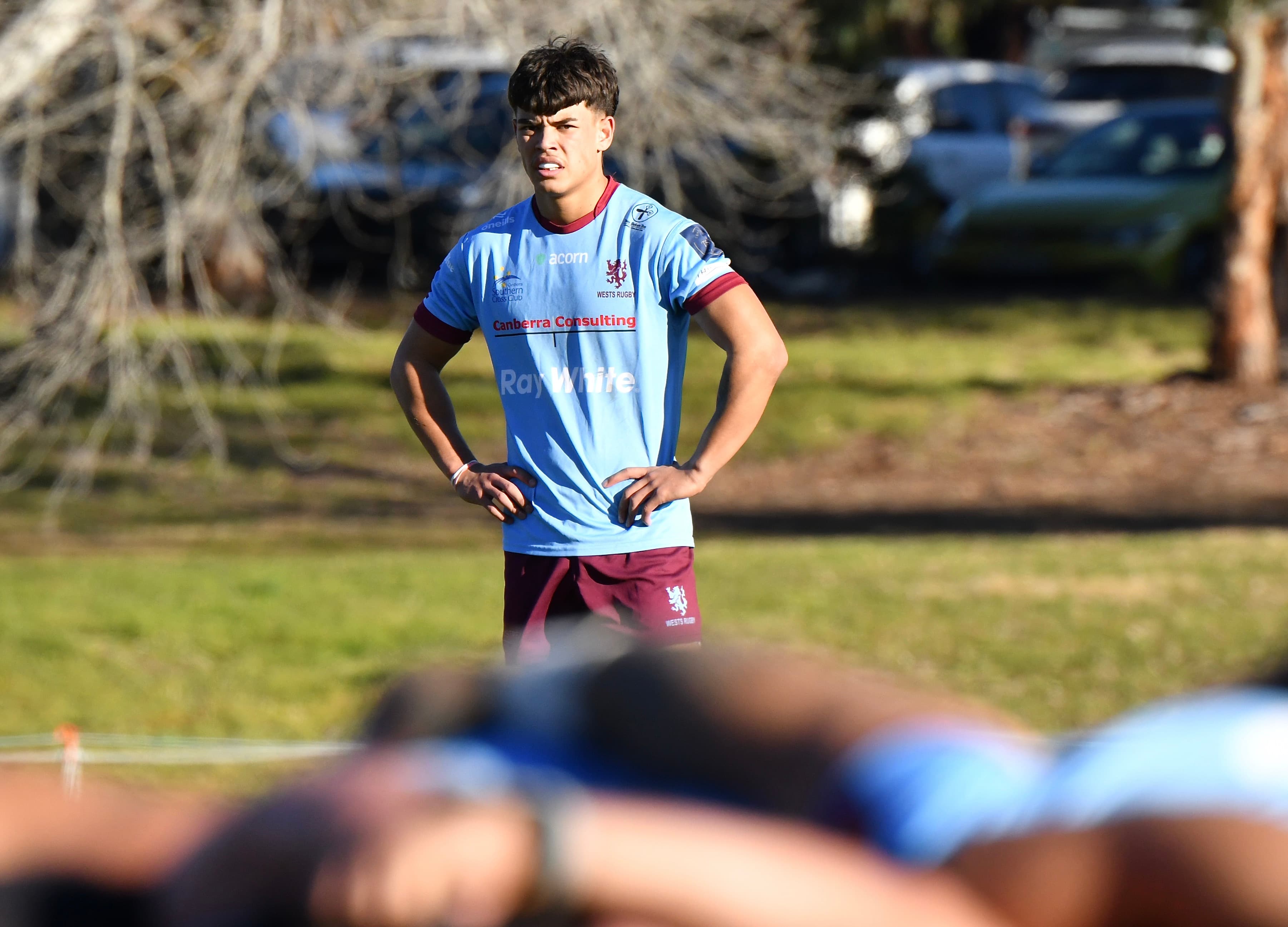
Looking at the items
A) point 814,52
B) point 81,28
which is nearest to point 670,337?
point 81,28

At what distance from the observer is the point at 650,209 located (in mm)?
4172

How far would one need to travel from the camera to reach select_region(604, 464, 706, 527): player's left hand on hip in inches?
159

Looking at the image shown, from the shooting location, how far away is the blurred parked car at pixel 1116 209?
1775 centimetres

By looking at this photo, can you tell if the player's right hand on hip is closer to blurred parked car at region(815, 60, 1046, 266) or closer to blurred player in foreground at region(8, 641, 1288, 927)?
blurred player in foreground at region(8, 641, 1288, 927)

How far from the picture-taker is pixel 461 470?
4293 millimetres

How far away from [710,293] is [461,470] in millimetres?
797

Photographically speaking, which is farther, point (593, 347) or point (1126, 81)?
point (1126, 81)

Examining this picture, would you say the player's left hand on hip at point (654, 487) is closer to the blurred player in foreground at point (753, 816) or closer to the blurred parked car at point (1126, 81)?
the blurred player in foreground at point (753, 816)

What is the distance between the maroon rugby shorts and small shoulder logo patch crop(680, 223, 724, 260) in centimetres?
73

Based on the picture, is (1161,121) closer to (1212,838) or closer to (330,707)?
(330,707)

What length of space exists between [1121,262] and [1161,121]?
5.36 ft

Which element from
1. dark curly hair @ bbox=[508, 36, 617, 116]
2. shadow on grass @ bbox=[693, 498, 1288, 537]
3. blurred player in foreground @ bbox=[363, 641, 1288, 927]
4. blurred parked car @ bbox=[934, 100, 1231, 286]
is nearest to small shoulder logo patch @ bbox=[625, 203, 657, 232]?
dark curly hair @ bbox=[508, 36, 617, 116]

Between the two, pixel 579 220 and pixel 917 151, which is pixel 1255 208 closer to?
pixel 917 151

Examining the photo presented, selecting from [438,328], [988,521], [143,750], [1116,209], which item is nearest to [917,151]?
[1116,209]
